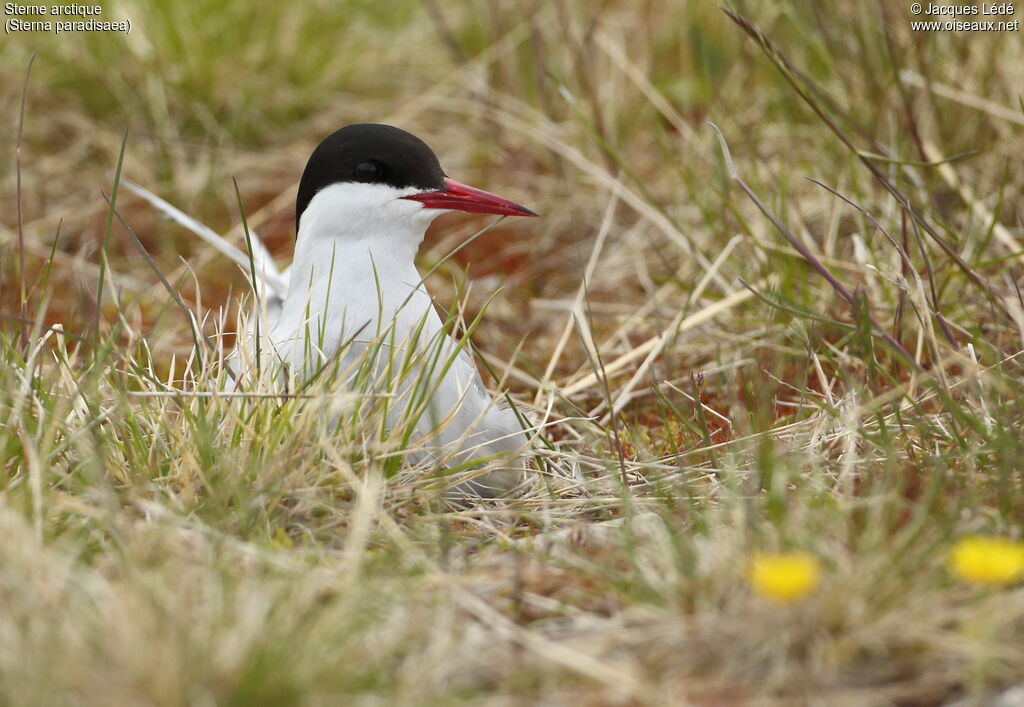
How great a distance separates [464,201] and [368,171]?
212 millimetres

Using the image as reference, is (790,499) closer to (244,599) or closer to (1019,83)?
(244,599)

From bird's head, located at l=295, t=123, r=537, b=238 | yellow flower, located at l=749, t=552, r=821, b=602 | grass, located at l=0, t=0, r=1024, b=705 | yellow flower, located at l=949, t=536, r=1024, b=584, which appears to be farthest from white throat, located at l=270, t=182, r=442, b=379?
yellow flower, located at l=949, t=536, r=1024, b=584

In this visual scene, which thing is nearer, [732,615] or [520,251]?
[732,615]

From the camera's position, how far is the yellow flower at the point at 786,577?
1.38 m

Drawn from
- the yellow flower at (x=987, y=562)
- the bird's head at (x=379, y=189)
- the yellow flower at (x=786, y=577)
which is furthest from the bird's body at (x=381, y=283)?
the yellow flower at (x=987, y=562)

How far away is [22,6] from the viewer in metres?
4.61

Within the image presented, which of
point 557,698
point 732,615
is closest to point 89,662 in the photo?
point 557,698

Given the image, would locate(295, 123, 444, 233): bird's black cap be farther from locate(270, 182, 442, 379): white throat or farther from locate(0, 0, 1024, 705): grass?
locate(0, 0, 1024, 705): grass

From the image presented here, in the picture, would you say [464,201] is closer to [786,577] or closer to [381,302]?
[381,302]

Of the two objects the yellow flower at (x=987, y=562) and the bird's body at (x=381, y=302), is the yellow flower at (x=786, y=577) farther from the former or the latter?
the bird's body at (x=381, y=302)

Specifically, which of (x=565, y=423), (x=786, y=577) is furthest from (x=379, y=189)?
(x=786, y=577)

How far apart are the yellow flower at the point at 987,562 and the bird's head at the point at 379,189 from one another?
1.29m

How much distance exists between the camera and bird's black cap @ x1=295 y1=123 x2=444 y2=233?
257 cm

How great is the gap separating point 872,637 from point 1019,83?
Answer: 8.34 feet
